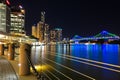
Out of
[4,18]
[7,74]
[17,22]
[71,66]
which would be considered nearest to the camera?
[7,74]

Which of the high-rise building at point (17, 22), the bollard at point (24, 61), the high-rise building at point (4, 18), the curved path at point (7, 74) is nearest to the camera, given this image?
the curved path at point (7, 74)

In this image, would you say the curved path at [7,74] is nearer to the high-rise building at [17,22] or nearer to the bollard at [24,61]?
the bollard at [24,61]

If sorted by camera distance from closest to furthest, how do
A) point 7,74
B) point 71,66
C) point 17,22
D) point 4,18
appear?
point 7,74
point 71,66
point 4,18
point 17,22

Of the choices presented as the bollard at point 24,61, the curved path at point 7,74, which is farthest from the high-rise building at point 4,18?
the bollard at point 24,61

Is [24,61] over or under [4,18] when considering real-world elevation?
under

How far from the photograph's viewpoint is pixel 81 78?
2089 centimetres

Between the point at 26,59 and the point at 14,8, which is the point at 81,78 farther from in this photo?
the point at 14,8

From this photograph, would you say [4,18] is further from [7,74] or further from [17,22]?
[7,74]

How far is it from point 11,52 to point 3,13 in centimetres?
11292

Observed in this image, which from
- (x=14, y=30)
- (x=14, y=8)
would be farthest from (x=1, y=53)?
(x=14, y=8)

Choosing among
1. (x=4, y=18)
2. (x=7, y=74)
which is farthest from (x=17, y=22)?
(x=7, y=74)

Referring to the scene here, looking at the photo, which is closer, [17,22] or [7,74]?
[7,74]

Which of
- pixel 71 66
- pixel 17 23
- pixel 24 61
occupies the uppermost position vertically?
pixel 17 23

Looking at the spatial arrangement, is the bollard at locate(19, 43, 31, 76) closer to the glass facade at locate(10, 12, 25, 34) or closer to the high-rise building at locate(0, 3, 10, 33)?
the high-rise building at locate(0, 3, 10, 33)
